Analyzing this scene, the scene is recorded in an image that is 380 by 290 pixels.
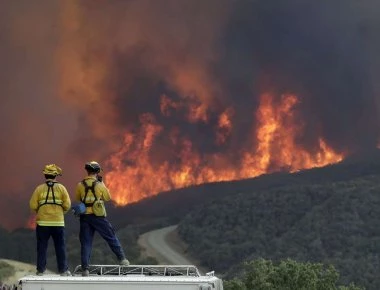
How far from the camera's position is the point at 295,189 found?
179 m

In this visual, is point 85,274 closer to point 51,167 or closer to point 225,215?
point 51,167

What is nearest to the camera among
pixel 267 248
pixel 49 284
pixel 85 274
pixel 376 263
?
pixel 49 284

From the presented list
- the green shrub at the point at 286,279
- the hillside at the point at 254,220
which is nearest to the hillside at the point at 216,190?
the hillside at the point at 254,220

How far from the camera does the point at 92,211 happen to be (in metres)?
14.0

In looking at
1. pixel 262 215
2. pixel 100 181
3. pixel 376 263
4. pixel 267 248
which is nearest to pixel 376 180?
pixel 262 215

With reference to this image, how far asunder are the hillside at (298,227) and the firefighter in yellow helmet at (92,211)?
98.1 m

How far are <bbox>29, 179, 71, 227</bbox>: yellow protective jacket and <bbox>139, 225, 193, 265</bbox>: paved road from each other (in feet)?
351

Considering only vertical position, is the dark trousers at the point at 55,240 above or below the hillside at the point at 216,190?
below

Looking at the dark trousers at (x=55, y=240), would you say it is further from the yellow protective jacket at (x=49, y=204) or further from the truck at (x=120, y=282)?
the truck at (x=120, y=282)

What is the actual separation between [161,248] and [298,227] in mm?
30122

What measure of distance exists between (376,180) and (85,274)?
577 ft

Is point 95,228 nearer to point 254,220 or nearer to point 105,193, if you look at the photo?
point 105,193

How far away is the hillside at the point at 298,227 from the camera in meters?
132

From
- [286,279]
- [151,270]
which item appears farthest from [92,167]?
[286,279]
